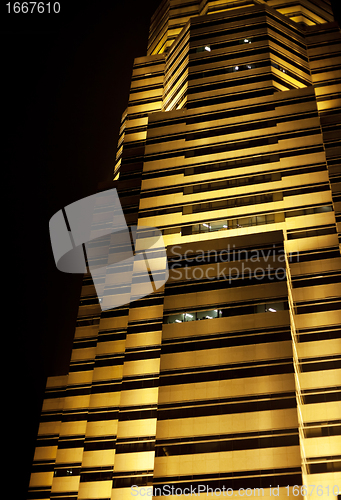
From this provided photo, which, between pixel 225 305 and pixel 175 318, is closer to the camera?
pixel 225 305

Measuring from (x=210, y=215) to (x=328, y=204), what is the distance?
14.8 m

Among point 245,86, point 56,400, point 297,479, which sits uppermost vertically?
point 245,86

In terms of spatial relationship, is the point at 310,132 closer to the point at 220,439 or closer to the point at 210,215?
the point at 210,215

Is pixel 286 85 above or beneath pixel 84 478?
above

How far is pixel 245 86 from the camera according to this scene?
268ft

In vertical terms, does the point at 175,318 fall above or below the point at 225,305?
below

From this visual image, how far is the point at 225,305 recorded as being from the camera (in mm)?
59312

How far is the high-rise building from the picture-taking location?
173 feet

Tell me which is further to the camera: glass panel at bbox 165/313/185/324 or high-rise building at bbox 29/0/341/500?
glass panel at bbox 165/313/185/324

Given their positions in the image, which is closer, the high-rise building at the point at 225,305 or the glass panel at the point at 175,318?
the high-rise building at the point at 225,305

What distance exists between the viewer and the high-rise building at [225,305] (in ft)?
173

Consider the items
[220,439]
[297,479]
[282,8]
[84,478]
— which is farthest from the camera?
[282,8]

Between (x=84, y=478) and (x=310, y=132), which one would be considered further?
(x=310, y=132)

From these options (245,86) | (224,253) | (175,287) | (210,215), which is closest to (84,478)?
(175,287)
